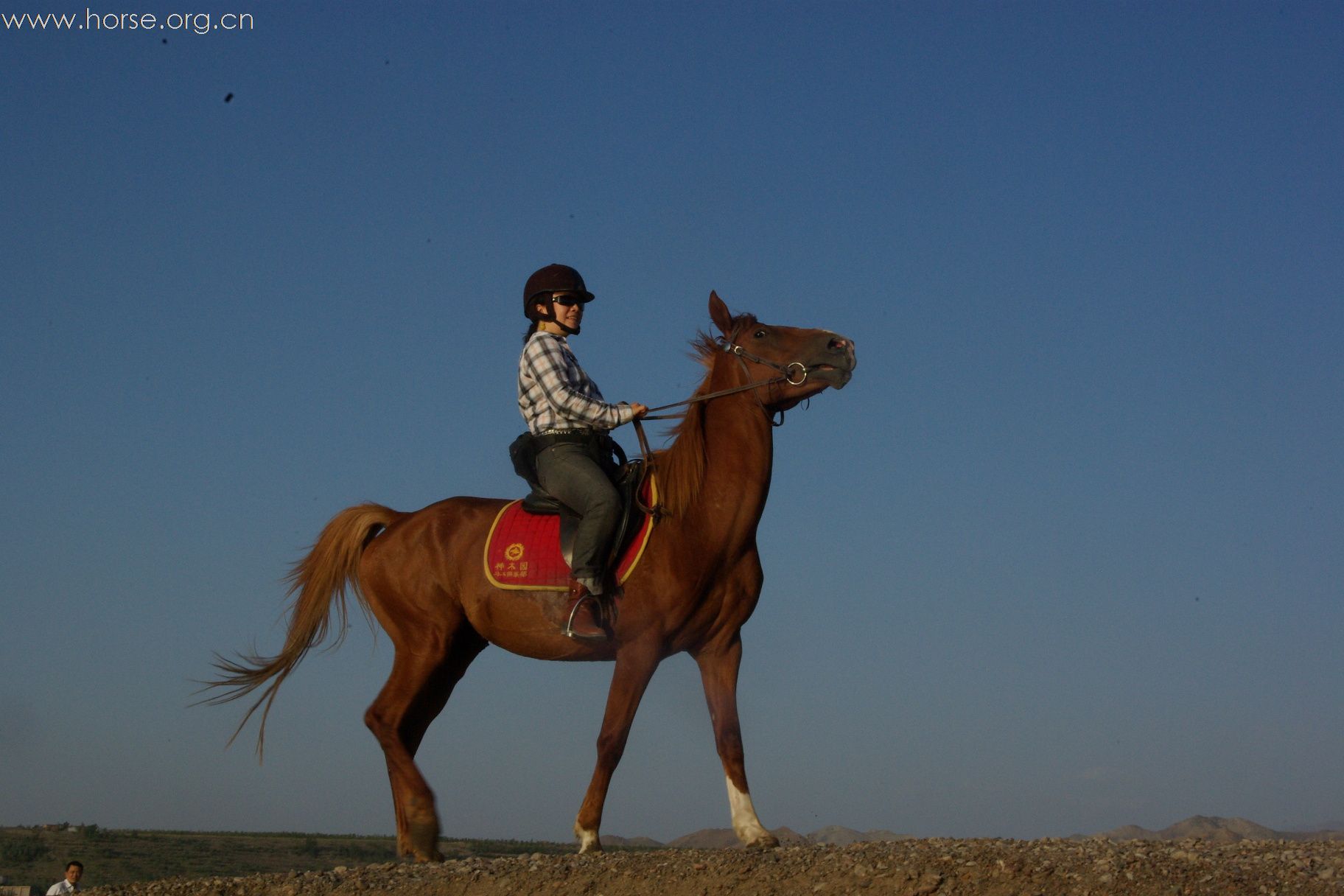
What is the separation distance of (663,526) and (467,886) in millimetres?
2690

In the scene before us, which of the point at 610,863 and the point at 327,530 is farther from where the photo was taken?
the point at 327,530

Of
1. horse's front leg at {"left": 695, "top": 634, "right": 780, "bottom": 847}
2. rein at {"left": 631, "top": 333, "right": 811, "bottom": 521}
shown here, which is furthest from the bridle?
horse's front leg at {"left": 695, "top": 634, "right": 780, "bottom": 847}

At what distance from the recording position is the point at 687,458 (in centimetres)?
885

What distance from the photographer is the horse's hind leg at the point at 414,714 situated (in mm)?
8797

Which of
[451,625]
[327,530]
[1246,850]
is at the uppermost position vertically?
[327,530]

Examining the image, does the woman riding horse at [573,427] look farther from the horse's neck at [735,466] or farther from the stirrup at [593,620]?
the horse's neck at [735,466]

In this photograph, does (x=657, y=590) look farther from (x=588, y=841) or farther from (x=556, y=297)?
(x=556, y=297)

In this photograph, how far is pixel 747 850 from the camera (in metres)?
7.50

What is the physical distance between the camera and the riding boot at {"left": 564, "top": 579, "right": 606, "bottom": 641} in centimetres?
859

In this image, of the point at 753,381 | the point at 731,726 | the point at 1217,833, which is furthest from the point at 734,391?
the point at 1217,833

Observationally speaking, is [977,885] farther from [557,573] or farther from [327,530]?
[327,530]

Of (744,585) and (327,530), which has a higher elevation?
(327,530)

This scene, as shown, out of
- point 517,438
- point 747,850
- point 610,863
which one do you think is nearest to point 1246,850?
point 747,850

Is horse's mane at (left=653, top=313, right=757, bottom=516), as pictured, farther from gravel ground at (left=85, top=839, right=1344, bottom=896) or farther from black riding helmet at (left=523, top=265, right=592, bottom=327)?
gravel ground at (left=85, top=839, right=1344, bottom=896)
